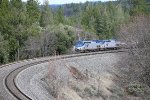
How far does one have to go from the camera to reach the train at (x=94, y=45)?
56.0m

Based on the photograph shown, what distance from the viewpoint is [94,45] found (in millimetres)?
57812

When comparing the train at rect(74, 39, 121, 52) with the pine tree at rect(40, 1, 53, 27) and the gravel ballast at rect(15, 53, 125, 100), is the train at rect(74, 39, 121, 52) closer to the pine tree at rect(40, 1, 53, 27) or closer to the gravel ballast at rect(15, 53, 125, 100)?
the gravel ballast at rect(15, 53, 125, 100)

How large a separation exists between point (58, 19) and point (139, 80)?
64.1m

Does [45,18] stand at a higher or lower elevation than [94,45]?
higher

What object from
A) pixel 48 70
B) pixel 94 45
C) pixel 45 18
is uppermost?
pixel 45 18

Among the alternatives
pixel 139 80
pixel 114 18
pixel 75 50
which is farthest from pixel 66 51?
pixel 114 18

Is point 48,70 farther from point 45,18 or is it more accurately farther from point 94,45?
point 45,18

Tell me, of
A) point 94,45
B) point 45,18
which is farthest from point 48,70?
point 45,18

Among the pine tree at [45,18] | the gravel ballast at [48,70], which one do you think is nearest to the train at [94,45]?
the gravel ballast at [48,70]

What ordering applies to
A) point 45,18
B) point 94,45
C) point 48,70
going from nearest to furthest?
point 48,70 → point 94,45 → point 45,18

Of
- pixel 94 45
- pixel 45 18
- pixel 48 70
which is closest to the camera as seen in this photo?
pixel 48 70

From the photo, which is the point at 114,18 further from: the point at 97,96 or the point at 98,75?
the point at 97,96

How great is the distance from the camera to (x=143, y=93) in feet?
125

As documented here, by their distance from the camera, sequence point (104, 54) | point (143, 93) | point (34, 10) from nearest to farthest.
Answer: point (143, 93) → point (104, 54) → point (34, 10)
